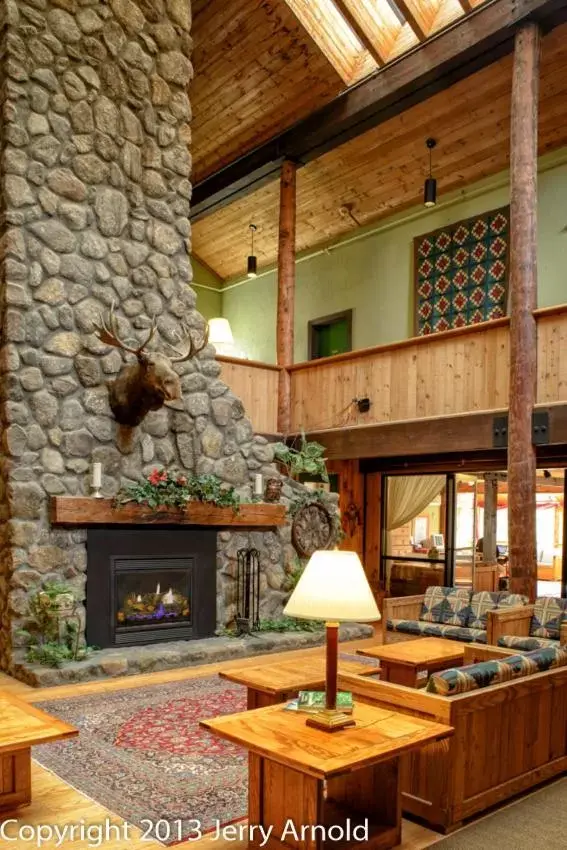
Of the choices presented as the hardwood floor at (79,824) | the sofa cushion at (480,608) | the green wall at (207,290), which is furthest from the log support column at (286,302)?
the hardwood floor at (79,824)

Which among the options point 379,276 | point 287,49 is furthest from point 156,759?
point 379,276

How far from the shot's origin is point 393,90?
8633 mm

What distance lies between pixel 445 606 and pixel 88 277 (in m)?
4.62

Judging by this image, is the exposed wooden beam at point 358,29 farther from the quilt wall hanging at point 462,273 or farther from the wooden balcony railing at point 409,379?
the wooden balcony railing at point 409,379

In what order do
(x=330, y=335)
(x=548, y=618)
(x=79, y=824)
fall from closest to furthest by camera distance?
(x=79, y=824)
(x=548, y=618)
(x=330, y=335)

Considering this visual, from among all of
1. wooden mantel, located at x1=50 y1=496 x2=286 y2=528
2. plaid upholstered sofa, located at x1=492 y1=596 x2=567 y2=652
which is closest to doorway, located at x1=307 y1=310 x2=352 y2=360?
wooden mantel, located at x1=50 y1=496 x2=286 y2=528

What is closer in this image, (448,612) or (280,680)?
(280,680)

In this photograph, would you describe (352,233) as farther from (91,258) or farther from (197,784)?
(197,784)

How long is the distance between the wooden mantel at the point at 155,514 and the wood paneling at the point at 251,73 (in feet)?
17.6

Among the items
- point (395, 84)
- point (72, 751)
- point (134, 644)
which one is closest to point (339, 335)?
point (395, 84)

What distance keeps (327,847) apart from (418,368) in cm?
597

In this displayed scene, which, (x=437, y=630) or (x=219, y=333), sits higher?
(x=219, y=333)

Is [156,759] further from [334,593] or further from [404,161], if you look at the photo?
[404,161]

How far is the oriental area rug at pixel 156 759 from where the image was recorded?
139 inches
